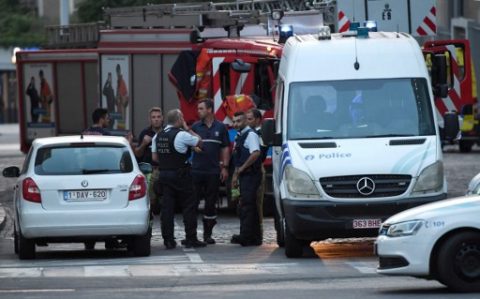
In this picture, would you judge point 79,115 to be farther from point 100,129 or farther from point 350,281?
point 350,281

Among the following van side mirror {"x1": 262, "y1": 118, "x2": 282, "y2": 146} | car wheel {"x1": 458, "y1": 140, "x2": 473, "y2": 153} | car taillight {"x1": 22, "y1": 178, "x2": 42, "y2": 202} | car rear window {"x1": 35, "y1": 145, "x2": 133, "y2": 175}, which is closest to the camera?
car taillight {"x1": 22, "y1": 178, "x2": 42, "y2": 202}

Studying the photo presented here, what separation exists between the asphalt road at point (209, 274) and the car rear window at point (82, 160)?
1048 mm

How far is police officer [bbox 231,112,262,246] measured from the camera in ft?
61.7

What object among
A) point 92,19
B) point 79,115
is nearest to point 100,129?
point 79,115

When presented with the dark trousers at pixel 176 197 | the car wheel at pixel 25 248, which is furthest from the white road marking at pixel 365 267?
the car wheel at pixel 25 248

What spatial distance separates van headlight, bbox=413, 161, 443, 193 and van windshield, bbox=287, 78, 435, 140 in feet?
2.10

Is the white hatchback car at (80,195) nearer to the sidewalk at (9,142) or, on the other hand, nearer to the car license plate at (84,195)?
the car license plate at (84,195)

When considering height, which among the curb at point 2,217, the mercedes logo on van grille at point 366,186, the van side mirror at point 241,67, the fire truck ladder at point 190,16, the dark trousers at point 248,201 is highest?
the fire truck ladder at point 190,16

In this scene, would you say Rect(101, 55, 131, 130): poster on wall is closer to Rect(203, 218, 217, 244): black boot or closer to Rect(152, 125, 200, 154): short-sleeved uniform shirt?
Rect(203, 218, 217, 244): black boot

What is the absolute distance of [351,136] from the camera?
56.0 feet

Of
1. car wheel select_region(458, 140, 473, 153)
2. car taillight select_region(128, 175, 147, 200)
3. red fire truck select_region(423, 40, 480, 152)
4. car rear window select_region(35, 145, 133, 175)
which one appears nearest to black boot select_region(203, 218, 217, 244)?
car taillight select_region(128, 175, 147, 200)

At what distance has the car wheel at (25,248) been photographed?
1733 centimetres

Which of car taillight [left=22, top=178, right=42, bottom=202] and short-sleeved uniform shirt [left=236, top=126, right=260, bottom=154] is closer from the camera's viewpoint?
car taillight [left=22, top=178, right=42, bottom=202]

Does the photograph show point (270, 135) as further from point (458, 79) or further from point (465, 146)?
point (465, 146)
